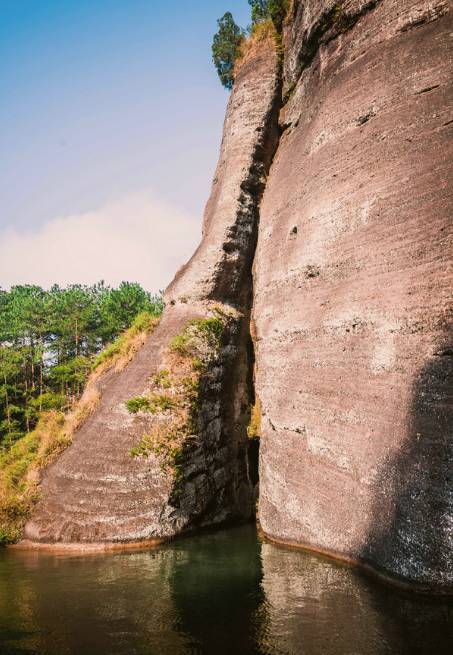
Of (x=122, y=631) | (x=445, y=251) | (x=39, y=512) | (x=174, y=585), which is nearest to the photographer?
(x=122, y=631)

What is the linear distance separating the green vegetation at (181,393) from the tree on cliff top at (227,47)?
12.7 metres

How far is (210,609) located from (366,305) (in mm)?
6306

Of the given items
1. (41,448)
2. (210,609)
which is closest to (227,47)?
(41,448)

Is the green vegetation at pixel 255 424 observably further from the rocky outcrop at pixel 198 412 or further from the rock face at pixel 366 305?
the rock face at pixel 366 305

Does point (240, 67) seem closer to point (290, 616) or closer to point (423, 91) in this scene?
point (423, 91)

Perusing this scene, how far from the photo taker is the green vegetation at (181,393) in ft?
37.1

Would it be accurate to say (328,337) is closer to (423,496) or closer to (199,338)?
(423,496)

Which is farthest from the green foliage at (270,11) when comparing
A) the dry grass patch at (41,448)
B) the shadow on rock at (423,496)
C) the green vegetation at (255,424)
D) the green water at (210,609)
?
the green water at (210,609)

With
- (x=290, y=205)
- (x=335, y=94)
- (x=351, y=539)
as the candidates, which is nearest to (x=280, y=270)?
(x=290, y=205)

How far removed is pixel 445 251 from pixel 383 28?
6.85 metres

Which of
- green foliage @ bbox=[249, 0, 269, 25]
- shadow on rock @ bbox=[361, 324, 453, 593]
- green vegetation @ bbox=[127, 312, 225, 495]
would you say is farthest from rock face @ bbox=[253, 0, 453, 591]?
green foliage @ bbox=[249, 0, 269, 25]

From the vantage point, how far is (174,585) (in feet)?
25.4

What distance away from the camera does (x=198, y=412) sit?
12.5 meters

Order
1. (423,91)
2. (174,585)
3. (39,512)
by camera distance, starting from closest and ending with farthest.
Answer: (174,585) < (423,91) < (39,512)
